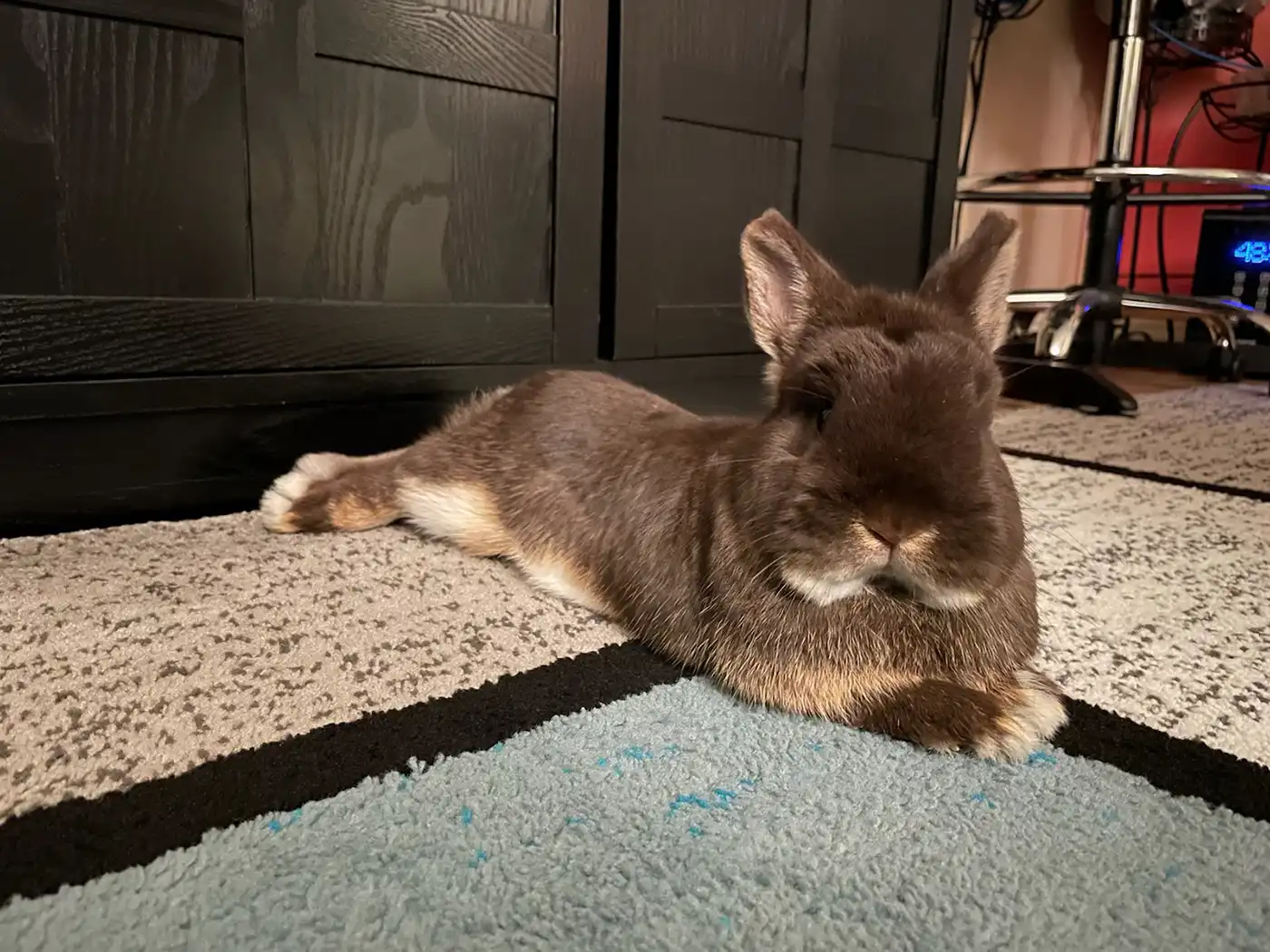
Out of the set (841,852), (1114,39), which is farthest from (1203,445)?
(841,852)

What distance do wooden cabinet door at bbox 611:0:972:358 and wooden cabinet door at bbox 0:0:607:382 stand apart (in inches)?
4.5

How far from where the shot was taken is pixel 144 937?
23.5 inches

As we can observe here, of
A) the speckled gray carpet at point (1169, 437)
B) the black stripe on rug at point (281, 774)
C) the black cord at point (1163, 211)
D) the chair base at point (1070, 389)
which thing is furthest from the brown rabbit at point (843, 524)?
the black cord at point (1163, 211)

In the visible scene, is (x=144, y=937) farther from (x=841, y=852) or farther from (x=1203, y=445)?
(x=1203, y=445)

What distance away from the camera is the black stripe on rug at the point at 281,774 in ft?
2.21

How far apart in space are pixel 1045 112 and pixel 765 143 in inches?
99.2

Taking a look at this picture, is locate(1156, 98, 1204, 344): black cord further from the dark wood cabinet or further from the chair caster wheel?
the dark wood cabinet

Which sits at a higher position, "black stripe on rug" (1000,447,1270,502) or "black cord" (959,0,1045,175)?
"black cord" (959,0,1045,175)

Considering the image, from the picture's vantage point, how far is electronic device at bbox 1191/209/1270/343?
381cm

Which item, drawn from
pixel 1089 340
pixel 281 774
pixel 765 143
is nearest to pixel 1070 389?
pixel 1089 340

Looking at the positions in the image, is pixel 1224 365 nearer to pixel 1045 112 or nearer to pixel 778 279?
pixel 1045 112

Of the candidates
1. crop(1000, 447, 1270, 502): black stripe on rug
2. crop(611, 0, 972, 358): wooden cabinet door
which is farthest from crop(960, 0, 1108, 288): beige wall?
crop(1000, 447, 1270, 502): black stripe on rug

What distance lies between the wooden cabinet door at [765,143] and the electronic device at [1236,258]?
6.99 feet

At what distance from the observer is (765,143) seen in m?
2.03
